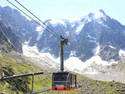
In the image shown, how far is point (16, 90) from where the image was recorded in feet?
652

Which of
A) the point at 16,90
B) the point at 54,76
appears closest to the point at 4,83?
the point at 16,90

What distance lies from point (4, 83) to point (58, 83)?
538 ft

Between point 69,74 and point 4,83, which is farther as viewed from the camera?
point 4,83

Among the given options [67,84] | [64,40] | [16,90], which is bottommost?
[16,90]

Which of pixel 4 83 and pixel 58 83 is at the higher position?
pixel 58 83

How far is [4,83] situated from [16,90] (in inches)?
458

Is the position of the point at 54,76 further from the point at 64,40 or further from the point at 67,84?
the point at 64,40

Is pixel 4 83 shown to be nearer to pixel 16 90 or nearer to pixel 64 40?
pixel 16 90

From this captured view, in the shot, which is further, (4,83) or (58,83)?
(4,83)

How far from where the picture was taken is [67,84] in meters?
40.9

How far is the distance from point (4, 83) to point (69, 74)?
539ft

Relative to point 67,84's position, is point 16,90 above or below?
below

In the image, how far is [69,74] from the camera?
4194 centimetres

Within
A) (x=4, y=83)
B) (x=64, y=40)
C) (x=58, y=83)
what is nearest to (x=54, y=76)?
(x=58, y=83)
